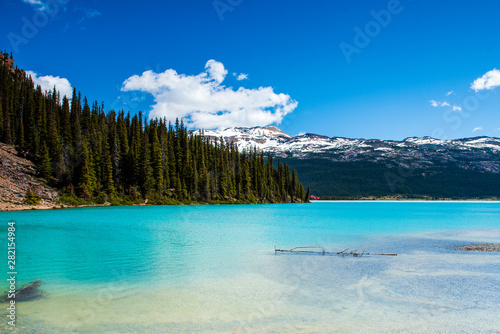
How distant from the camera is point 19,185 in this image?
55344mm

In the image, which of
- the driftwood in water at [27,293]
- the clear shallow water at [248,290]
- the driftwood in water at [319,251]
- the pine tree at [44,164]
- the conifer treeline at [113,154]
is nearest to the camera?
the clear shallow water at [248,290]

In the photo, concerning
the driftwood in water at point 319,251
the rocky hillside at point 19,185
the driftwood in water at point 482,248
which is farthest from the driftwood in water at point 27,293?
the rocky hillside at point 19,185

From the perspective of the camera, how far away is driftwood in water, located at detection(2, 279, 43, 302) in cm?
1098

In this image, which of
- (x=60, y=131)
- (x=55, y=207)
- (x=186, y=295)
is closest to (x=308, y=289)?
(x=186, y=295)

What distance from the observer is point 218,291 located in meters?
12.4

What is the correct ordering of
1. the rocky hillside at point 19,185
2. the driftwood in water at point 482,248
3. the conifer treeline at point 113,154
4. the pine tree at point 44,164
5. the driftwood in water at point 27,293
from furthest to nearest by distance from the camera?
the conifer treeline at point 113,154 < the pine tree at point 44,164 < the rocky hillside at point 19,185 < the driftwood in water at point 482,248 < the driftwood in water at point 27,293

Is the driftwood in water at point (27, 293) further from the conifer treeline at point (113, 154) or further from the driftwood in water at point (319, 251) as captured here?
the conifer treeline at point (113, 154)

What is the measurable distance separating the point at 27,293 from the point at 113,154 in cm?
7752

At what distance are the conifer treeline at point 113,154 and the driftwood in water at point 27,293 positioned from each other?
2324 inches

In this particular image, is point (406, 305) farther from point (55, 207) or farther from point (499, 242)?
point (55, 207)

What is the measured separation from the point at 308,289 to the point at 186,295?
447 cm

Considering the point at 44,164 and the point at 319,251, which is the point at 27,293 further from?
the point at 44,164

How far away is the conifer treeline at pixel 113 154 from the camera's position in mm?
69312

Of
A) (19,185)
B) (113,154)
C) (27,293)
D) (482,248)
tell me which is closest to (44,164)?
(19,185)
